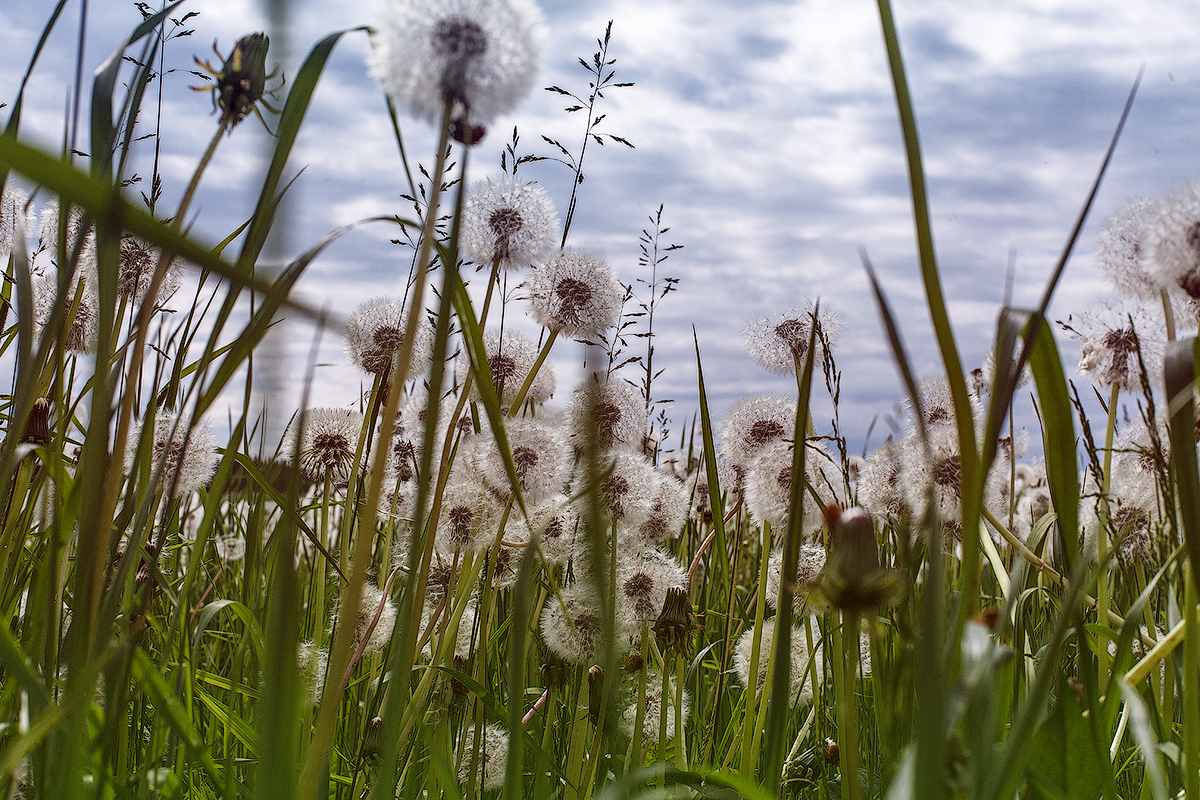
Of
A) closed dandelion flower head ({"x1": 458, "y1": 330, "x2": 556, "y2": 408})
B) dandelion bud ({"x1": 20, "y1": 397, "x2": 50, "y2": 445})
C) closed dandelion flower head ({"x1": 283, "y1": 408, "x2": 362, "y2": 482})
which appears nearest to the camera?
dandelion bud ({"x1": 20, "y1": 397, "x2": 50, "y2": 445})

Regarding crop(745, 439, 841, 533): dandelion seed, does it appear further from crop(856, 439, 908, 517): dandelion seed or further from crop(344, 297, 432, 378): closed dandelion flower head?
crop(344, 297, 432, 378): closed dandelion flower head

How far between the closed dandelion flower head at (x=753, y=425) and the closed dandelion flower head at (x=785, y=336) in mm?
121

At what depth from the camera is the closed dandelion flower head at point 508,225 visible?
1.65 m

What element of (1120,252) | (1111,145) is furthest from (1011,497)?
(1111,145)

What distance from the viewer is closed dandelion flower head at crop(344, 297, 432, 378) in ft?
6.40

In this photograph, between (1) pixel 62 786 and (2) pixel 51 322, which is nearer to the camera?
(1) pixel 62 786

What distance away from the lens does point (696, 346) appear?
1.31m

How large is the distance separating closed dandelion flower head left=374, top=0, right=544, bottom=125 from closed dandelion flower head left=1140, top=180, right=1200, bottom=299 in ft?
2.05

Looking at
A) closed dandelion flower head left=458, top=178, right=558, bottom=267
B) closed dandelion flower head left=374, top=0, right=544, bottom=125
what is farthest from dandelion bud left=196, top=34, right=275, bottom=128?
closed dandelion flower head left=458, top=178, right=558, bottom=267

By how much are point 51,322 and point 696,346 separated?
85cm

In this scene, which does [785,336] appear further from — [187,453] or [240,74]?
[240,74]

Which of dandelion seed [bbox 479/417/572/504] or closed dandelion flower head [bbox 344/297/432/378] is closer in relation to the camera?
dandelion seed [bbox 479/417/572/504]

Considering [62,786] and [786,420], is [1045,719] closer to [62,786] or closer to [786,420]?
[62,786]

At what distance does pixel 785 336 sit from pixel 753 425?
279 mm
